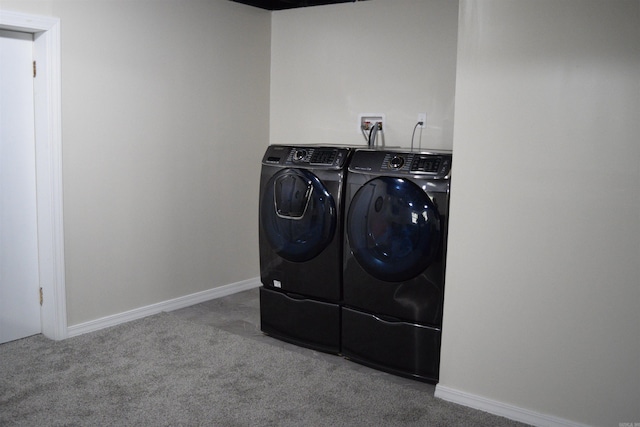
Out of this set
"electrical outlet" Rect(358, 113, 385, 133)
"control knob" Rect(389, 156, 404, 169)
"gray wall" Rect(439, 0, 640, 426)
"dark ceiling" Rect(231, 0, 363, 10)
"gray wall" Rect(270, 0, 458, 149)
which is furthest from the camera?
"dark ceiling" Rect(231, 0, 363, 10)

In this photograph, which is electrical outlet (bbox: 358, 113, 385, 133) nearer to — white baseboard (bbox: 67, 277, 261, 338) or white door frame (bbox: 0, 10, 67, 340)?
white baseboard (bbox: 67, 277, 261, 338)

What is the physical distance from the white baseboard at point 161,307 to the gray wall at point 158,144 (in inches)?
1.6

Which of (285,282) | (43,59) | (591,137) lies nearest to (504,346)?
(591,137)

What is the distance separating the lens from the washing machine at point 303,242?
10.9 feet

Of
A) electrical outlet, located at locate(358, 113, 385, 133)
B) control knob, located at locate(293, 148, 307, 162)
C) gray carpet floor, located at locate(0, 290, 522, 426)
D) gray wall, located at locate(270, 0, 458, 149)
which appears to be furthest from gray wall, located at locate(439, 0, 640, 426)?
electrical outlet, located at locate(358, 113, 385, 133)

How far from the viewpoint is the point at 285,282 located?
3555 mm

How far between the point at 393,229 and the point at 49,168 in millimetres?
1971

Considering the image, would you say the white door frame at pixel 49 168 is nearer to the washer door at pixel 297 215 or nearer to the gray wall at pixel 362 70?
the washer door at pixel 297 215

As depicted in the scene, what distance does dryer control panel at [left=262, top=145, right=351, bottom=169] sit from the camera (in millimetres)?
3314

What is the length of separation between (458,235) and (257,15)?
8.86 feet

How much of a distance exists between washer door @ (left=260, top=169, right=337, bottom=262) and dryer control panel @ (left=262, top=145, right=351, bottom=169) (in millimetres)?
59

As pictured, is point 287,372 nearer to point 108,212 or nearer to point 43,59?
point 108,212

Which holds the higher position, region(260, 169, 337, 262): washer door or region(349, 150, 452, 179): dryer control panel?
region(349, 150, 452, 179): dryer control panel

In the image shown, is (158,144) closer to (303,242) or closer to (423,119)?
(303,242)
